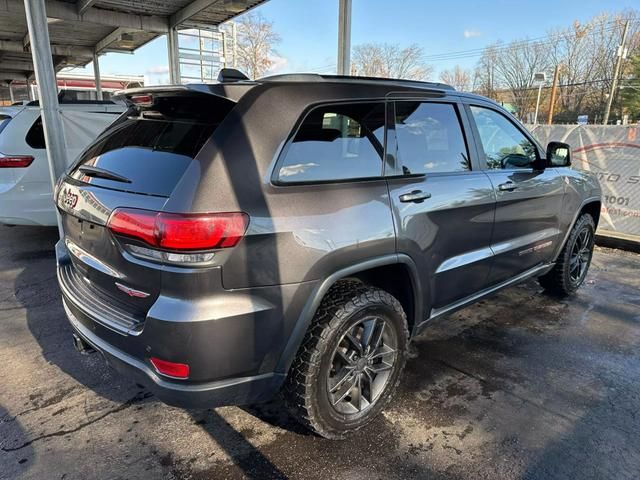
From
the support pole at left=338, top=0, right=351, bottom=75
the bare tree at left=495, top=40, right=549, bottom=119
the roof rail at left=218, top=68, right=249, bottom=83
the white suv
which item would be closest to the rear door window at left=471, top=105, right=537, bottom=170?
the roof rail at left=218, top=68, right=249, bottom=83

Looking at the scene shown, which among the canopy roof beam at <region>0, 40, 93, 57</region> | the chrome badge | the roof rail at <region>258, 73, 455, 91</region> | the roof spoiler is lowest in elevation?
the chrome badge

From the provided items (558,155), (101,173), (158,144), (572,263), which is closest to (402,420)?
(158,144)

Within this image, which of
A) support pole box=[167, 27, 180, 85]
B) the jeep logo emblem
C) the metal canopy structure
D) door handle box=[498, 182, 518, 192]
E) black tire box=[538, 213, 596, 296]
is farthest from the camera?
support pole box=[167, 27, 180, 85]

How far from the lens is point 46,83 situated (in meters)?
4.54

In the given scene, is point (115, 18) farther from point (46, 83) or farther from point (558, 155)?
point (558, 155)

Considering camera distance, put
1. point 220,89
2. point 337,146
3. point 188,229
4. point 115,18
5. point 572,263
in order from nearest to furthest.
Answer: point 188,229
point 220,89
point 337,146
point 572,263
point 115,18

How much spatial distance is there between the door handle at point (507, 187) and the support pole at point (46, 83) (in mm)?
4100

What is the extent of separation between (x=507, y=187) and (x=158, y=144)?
7.77 ft

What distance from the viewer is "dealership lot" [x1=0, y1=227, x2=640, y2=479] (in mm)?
2227

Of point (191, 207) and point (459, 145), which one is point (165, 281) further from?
point (459, 145)

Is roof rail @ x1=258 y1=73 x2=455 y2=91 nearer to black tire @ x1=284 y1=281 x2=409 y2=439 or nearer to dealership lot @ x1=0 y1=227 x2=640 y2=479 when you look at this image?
black tire @ x1=284 y1=281 x2=409 y2=439

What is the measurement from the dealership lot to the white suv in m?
1.91

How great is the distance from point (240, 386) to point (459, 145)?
6.83 feet

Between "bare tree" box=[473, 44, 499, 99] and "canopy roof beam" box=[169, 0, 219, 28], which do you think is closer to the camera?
"canopy roof beam" box=[169, 0, 219, 28]
